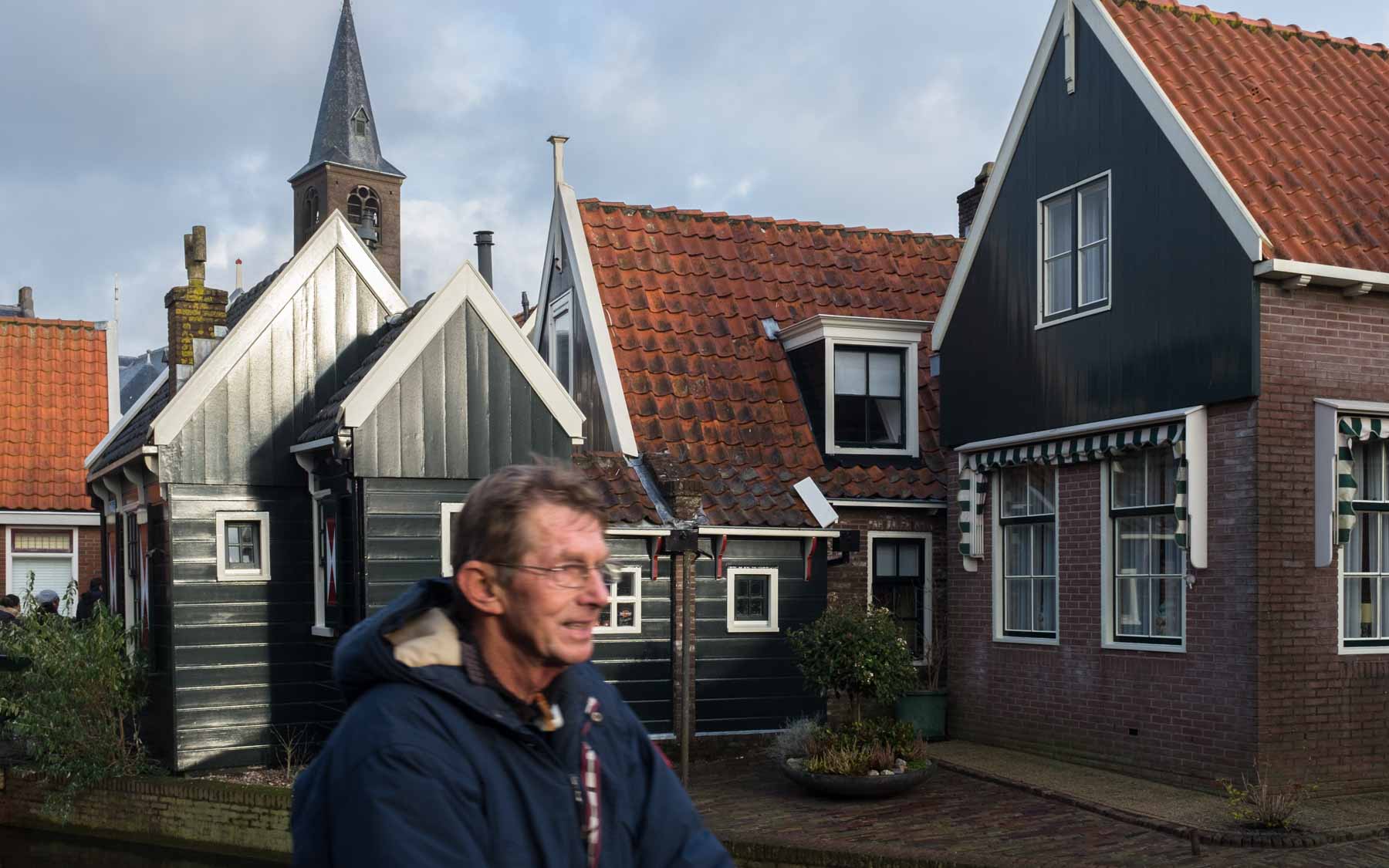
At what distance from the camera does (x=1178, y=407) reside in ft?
39.5

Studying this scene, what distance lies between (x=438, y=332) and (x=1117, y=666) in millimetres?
6961

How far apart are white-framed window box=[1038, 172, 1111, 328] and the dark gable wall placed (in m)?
0.11

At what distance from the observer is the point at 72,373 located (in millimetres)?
24656

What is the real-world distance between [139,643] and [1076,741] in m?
9.24

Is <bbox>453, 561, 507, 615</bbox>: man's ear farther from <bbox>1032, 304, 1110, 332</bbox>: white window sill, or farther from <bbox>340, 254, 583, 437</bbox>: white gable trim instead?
<bbox>1032, 304, 1110, 332</bbox>: white window sill

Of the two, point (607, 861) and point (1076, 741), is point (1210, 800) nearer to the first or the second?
point (1076, 741)

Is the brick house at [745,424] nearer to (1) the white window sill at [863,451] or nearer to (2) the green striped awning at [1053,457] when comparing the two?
(1) the white window sill at [863,451]

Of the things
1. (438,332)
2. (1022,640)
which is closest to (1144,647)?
(1022,640)

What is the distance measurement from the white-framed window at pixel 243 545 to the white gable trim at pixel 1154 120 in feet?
23.9

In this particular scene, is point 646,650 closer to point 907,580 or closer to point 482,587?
point 907,580

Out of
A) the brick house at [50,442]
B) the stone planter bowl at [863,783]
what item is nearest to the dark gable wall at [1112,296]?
the stone planter bowl at [863,783]

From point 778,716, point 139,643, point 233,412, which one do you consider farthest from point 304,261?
point 778,716

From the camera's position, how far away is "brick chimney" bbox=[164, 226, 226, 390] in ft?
50.3

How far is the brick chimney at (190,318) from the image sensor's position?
15328 mm
